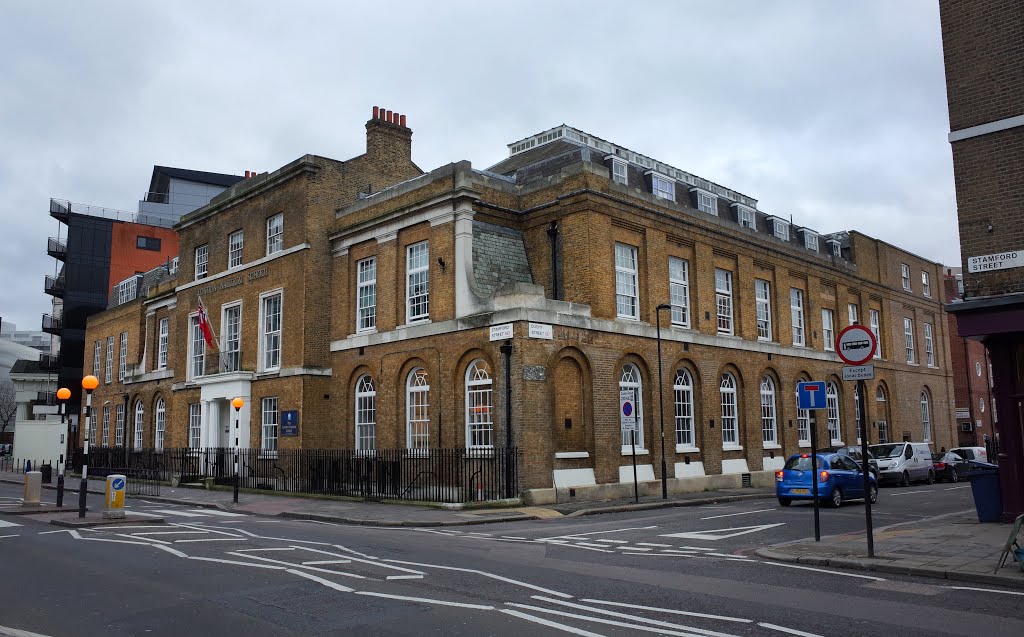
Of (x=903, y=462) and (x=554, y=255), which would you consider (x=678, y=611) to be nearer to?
(x=554, y=255)

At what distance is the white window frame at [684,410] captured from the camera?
2764 cm

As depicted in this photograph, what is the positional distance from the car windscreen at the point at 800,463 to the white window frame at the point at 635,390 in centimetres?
513

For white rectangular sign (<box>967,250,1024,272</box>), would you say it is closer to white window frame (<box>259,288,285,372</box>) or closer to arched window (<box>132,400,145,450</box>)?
white window frame (<box>259,288,285,372</box>)

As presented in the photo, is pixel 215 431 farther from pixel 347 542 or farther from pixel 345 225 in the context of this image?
pixel 347 542

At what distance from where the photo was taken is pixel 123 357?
149 feet

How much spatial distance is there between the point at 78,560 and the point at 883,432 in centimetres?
3799

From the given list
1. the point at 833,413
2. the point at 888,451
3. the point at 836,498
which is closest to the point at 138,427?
the point at 833,413

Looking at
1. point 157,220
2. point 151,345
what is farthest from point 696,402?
point 157,220

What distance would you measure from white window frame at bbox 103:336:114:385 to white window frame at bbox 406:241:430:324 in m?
27.5

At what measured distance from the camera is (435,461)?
2436cm

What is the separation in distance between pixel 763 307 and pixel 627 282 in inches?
370

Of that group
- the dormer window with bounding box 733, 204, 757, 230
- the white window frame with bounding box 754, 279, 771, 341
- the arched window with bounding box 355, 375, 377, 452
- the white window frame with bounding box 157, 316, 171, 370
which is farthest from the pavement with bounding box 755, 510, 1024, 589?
the white window frame with bounding box 157, 316, 171, 370

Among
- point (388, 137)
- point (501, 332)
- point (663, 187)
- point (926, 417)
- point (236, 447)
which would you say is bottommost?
point (236, 447)

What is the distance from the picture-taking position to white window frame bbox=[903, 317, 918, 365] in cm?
4294
